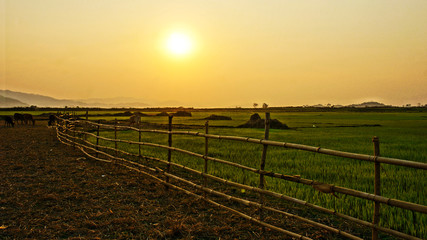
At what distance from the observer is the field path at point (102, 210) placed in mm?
4237

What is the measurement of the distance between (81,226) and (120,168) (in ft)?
15.0

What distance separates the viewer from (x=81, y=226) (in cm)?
447

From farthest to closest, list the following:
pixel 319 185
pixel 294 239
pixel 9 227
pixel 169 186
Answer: pixel 169 186 → pixel 9 227 → pixel 294 239 → pixel 319 185

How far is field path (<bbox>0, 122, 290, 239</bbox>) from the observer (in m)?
4.24

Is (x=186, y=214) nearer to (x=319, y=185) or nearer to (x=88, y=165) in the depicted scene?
(x=319, y=185)

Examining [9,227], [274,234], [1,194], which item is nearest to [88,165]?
[1,194]

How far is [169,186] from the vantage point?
21.5 ft

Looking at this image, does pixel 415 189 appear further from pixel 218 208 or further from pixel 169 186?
pixel 169 186

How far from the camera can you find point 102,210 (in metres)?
5.17

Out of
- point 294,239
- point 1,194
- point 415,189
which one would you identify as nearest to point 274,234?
point 294,239

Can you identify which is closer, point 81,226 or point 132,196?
point 81,226

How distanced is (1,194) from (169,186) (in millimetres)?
3520

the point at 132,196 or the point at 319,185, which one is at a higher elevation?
the point at 319,185

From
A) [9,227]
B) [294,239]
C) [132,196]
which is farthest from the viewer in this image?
[132,196]
